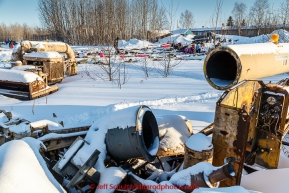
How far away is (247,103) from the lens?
89.5 inches

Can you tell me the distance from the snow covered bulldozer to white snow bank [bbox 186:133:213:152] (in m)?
5.64

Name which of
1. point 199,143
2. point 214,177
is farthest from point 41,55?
point 214,177

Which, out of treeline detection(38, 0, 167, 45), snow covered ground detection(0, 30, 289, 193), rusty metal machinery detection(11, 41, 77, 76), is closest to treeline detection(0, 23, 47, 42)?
treeline detection(38, 0, 167, 45)

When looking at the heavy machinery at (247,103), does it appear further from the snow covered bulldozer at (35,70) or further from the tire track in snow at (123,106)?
the snow covered bulldozer at (35,70)

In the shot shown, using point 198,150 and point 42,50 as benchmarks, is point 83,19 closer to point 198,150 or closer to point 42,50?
point 42,50

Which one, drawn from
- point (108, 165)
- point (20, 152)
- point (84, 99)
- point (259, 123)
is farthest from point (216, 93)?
point (20, 152)

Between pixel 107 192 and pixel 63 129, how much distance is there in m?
1.37

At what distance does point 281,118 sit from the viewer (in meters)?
2.38

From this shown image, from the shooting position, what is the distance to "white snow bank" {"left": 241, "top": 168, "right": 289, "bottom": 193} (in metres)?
2.42

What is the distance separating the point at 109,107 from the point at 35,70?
12.9 feet

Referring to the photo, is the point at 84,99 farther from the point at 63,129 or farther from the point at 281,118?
the point at 281,118

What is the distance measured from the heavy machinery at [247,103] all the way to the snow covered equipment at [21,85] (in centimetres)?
586

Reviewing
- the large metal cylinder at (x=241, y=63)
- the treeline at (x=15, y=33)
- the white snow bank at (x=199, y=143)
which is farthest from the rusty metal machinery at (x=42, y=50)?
the treeline at (x=15, y=33)

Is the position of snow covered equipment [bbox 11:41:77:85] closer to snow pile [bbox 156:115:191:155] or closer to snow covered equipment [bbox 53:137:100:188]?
snow pile [bbox 156:115:191:155]
